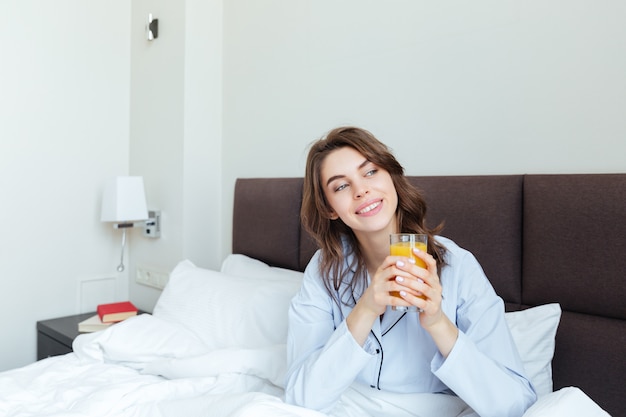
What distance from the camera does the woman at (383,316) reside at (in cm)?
99

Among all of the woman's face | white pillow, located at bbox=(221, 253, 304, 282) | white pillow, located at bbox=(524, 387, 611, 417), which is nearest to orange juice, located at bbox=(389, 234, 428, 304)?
the woman's face

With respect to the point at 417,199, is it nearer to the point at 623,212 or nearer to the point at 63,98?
the point at 623,212

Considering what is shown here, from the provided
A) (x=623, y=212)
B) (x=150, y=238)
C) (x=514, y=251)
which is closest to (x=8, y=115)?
(x=150, y=238)

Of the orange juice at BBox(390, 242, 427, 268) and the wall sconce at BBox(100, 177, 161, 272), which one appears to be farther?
the wall sconce at BBox(100, 177, 161, 272)

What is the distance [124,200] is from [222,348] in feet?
3.71

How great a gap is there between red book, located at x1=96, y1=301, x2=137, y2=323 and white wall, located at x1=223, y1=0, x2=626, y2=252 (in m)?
0.88

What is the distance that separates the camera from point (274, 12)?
2.27 metres

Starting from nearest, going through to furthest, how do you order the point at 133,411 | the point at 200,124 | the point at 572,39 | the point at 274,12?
the point at 133,411
the point at 572,39
the point at 274,12
the point at 200,124

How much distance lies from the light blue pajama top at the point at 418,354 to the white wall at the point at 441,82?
1.71ft

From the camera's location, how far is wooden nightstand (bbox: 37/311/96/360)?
219cm

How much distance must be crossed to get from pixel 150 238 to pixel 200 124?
2.31ft

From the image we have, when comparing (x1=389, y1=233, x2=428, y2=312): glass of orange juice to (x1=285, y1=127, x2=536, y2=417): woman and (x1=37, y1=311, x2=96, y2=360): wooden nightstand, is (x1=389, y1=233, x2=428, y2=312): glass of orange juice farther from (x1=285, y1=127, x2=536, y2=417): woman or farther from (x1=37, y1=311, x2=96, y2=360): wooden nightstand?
(x1=37, y1=311, x2=96, y2=360): wooden nightstand

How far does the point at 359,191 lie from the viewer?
45.7 inches

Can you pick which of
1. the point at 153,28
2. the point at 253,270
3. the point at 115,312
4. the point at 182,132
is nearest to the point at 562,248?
the point at 253,270
